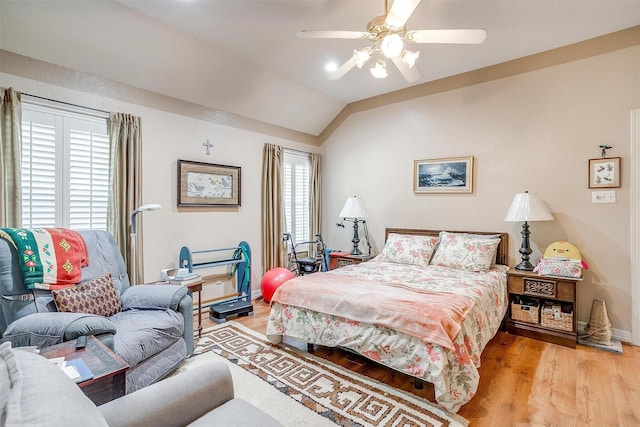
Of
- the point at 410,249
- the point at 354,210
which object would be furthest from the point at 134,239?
the point at 410,249

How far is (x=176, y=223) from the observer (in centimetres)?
370

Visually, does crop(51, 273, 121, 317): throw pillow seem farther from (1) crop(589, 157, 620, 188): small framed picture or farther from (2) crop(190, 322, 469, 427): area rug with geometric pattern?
(1) crop(589, 157, 620, 188): small framed picture

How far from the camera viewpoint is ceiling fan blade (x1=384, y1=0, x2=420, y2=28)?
1.84 m

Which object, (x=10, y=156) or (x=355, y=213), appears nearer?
(x=10, y=156)

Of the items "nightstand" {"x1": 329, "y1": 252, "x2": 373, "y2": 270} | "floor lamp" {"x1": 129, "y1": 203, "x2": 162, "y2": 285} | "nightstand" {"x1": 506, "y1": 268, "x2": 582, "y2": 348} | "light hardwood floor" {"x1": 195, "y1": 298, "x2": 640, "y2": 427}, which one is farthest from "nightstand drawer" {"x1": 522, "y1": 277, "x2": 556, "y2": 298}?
"floor lamp" {"x1": 129, "y1": 203, "x2": 162, "y2": 285}

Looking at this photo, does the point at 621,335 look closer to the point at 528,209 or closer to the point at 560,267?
the point at 560,267

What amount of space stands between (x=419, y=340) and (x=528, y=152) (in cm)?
282

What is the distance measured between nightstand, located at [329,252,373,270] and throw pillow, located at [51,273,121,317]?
9.38 ft

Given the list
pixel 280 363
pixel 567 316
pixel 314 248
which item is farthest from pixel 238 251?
pixel 567 316

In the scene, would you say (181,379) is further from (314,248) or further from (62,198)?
(314,248)

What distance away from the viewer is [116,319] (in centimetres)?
236

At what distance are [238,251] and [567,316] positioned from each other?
381 cm

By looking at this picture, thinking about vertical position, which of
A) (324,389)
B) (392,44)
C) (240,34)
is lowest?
(324,389)

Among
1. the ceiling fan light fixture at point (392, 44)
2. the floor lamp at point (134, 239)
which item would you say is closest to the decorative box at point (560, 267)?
the ceiling fan light fixture at point (392, 44)
